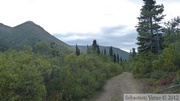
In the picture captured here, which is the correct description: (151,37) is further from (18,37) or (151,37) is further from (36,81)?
(18,37)

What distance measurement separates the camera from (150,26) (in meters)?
35.7

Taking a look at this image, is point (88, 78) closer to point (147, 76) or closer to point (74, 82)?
point (74, 82)

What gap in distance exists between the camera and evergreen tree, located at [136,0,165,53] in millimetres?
35469

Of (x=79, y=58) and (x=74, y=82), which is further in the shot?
(x=79, y=58)

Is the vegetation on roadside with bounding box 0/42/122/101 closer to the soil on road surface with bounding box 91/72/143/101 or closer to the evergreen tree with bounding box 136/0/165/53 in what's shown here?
the soil on road surface with bounding box 91/72/143/101

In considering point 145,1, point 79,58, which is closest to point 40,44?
point 145,1

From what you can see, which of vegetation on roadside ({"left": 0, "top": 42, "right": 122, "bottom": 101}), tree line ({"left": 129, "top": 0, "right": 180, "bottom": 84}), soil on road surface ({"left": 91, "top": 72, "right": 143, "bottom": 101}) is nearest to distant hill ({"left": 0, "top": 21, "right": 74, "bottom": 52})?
tree line ({"left": 129, "top": 0, "right": 180, "bottom": 84})

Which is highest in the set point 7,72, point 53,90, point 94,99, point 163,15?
point 163,15

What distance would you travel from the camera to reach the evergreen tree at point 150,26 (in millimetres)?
35469

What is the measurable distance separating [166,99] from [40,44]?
4843 centimetres

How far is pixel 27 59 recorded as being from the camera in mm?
14133

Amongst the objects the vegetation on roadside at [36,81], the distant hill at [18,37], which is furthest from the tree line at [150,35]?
the distant hill at [18,37]

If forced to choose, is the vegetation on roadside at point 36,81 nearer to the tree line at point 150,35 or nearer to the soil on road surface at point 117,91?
the soil on road surface at point 117,91

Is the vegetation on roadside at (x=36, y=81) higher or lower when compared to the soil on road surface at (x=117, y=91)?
higher
